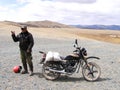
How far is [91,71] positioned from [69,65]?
30.9 inches

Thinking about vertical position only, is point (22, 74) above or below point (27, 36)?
below

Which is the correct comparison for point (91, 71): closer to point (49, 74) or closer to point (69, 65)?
point (69, 65)

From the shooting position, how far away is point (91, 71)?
11.7 m

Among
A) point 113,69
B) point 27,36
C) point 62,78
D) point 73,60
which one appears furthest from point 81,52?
point 113,69

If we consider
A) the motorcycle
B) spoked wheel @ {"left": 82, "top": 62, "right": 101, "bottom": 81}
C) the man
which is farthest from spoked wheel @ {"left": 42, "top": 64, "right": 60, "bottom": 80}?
spoked wheel @ {"left": 82, "top": 62, "right": 101, "bottom": 81}

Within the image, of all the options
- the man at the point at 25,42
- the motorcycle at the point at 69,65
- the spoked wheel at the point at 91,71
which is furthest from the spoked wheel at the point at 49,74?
the spoked wheel at the point at 91,71

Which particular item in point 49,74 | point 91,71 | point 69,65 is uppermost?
point 69,65

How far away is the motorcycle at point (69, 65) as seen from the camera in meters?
11.6

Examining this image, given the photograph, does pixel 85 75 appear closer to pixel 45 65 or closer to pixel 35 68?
pixel 45 65

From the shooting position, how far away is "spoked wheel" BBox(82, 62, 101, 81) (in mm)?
11641

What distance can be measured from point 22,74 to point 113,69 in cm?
411

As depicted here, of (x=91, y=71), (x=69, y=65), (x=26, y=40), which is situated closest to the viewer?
(x=91, y=71)

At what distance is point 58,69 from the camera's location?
11.8 meters

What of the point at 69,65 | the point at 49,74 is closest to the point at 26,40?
the point at 49,74
